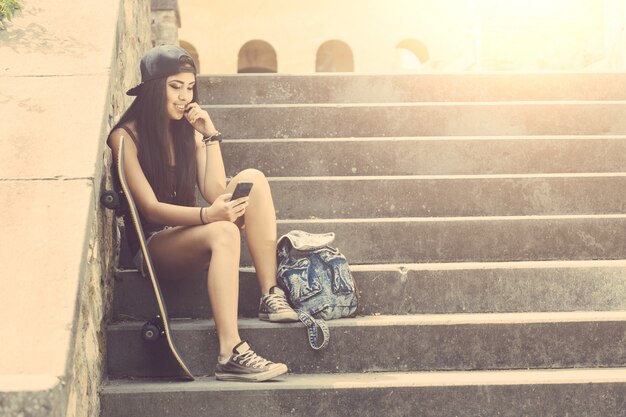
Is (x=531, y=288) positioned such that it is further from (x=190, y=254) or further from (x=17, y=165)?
(x=17, y=165)

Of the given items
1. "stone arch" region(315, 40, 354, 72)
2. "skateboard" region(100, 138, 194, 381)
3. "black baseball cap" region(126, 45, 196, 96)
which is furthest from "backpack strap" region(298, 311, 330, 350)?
"stone arch" region(315, 40, 354, 72)

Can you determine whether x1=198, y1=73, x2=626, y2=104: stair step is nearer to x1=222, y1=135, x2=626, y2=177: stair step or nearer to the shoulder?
x1=222, y1=135, x2=626, y2=177: stair step

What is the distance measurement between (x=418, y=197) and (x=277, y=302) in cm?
130

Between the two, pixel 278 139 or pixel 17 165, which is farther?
pixel 278 139

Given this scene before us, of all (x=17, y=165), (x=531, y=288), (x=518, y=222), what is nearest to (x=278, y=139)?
(x=518, y=222)

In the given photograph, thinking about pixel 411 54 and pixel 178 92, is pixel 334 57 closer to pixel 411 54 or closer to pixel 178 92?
pixel 411 54

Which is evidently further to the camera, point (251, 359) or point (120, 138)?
point (120, 138)

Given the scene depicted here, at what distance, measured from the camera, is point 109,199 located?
3318 millimetres

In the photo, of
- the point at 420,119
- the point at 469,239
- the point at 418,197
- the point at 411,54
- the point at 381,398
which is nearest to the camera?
the point at 381,398

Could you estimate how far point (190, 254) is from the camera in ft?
11.6

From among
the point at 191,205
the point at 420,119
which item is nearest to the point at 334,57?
the point at 420,119

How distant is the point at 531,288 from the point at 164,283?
1643mm

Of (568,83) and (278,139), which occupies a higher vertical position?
(568,83)

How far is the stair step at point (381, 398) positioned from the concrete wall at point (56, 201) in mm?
241
